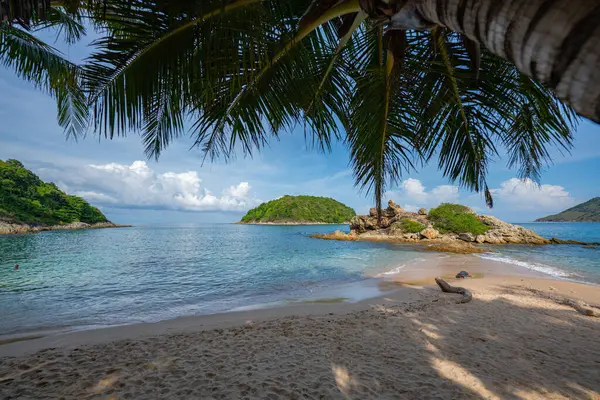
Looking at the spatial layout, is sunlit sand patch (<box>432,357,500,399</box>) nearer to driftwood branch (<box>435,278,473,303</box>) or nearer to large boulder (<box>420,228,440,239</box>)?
driftwood branch (<box>435,278,473,303</box>)

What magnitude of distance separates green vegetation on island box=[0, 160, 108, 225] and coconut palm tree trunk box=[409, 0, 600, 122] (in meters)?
71.1

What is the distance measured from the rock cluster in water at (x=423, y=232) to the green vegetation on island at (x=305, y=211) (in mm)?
69666

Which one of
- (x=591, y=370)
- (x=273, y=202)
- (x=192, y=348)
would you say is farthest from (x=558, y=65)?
(x=273, y=202)

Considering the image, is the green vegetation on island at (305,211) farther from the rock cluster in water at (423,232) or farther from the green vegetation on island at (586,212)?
the green vegetation on island at (586,212)

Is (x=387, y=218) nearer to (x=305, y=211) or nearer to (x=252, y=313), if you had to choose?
(x=252, y=313)

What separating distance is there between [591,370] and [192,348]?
17.5ft

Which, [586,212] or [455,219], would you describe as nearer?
[455,219]

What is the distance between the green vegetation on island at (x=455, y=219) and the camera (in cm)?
3397

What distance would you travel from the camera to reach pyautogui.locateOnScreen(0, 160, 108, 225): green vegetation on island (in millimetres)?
50812

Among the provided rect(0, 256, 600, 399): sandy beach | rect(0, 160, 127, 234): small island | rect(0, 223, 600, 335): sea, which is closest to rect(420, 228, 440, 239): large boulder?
rect(0, 223, 600, 335): sea

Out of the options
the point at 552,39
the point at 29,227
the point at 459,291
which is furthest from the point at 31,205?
the point at 552,39

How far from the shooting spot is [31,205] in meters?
55.8

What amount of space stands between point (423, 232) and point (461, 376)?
3246 cm

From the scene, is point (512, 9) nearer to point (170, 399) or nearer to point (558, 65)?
point (558, 65)
